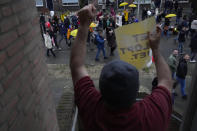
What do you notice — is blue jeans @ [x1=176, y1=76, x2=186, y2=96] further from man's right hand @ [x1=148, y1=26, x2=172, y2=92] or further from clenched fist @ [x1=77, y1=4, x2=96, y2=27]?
clenched fist @ [x1=77, y1=4, x2=96, y2=27]

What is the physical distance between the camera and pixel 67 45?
41.5 ft

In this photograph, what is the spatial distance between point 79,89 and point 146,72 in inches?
292

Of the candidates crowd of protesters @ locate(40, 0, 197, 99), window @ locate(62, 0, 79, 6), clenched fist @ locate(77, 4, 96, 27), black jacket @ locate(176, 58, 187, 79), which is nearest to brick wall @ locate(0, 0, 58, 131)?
clenched fist @ locate(77, 4, 96, 27)

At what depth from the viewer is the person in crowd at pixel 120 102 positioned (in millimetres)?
1092

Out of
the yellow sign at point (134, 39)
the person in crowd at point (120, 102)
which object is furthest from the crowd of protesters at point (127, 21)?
the person in crowd at point (120, 102)

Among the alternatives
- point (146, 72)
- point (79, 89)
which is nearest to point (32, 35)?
point (79, 89)

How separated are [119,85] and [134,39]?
1.07 meters

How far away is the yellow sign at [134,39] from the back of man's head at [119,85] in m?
0.93

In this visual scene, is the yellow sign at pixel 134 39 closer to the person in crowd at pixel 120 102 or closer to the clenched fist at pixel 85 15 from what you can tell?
the clenched fist at pixel 85 15

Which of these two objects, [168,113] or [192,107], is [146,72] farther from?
[168,113]

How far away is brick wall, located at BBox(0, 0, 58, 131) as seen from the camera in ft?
5.49

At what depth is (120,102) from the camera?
1.10 m

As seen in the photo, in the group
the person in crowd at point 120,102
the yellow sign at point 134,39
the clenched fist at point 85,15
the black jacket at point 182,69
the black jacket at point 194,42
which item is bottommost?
the black jacket at point 182,69

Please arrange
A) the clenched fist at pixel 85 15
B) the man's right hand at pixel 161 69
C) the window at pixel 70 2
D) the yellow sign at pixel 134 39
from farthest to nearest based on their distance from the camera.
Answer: the window at pixel 70 2 → the yellow sign at pixel 134 39 → the clenched fist at pixel 85 15 → the man's right hand at pixel 161 69
